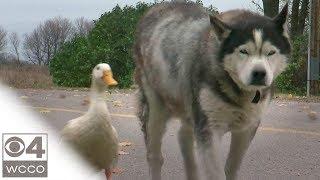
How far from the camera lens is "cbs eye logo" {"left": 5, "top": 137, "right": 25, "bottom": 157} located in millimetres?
5969

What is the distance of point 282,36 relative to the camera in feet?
16.9

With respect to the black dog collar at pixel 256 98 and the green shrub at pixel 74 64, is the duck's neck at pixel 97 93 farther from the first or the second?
the green shrub at pixel 74 64

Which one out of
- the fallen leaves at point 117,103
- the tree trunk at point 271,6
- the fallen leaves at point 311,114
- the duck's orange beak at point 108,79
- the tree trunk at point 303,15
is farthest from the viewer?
the tree trunk at point 303,15

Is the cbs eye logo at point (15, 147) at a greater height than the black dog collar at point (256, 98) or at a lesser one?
lesser

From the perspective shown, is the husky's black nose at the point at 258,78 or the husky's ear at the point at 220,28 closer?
the husky's black nose at the point at 258,78

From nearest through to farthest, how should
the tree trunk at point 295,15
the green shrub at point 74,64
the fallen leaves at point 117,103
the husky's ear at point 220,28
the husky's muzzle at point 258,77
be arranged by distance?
1. the husky's muzzle at point 258,77
2. the husky's ear at point 220,28
3. the fallen leaves at point 117,103
4. the tree trunk at point 295,15
5. the green shrub at point 74,64

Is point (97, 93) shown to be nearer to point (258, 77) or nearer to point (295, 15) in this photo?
point (258, 77)

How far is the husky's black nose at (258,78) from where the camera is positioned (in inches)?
191

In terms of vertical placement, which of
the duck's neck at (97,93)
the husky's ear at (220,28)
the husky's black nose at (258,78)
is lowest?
the duck's neck at (97,93)

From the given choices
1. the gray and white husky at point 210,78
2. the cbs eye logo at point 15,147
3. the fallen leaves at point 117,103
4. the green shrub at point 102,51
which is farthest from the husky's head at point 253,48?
the green shrub at point 102,51

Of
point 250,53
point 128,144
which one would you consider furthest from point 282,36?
point 128,144

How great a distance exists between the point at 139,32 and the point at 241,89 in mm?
1959

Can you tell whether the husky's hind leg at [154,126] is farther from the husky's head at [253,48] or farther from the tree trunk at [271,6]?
the tree trunk at [271,6]

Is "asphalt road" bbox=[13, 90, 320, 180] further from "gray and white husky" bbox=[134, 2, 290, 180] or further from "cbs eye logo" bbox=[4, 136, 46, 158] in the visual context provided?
"cbs eye logo" bbox=[4, 136, 46, 158]
